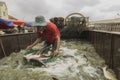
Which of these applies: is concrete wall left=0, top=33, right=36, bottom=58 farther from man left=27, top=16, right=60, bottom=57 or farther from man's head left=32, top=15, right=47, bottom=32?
man's head left=32, top=15, right=47, bottom=32

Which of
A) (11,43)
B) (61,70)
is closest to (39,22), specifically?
(61,70)

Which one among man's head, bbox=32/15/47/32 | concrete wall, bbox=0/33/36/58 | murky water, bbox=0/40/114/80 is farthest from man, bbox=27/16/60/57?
concrete wall, bbox=0/33/36/58

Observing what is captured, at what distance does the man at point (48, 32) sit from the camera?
21.9 ft

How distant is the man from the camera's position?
263 inches

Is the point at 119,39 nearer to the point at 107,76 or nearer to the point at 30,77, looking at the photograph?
the point at 107,76

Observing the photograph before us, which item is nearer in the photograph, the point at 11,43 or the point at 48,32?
the point at 48,32

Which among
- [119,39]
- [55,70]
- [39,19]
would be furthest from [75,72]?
[39,19]

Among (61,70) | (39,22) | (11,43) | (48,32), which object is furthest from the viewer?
(11,43)

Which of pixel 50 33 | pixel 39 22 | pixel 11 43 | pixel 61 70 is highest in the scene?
pixel 39 22

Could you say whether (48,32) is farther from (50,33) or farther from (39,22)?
(39,22)

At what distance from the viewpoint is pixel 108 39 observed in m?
6.81

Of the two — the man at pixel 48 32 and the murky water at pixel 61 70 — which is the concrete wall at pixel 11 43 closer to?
the man at pixel 48 32

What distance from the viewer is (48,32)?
713cm

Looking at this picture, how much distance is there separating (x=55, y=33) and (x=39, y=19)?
744mm
